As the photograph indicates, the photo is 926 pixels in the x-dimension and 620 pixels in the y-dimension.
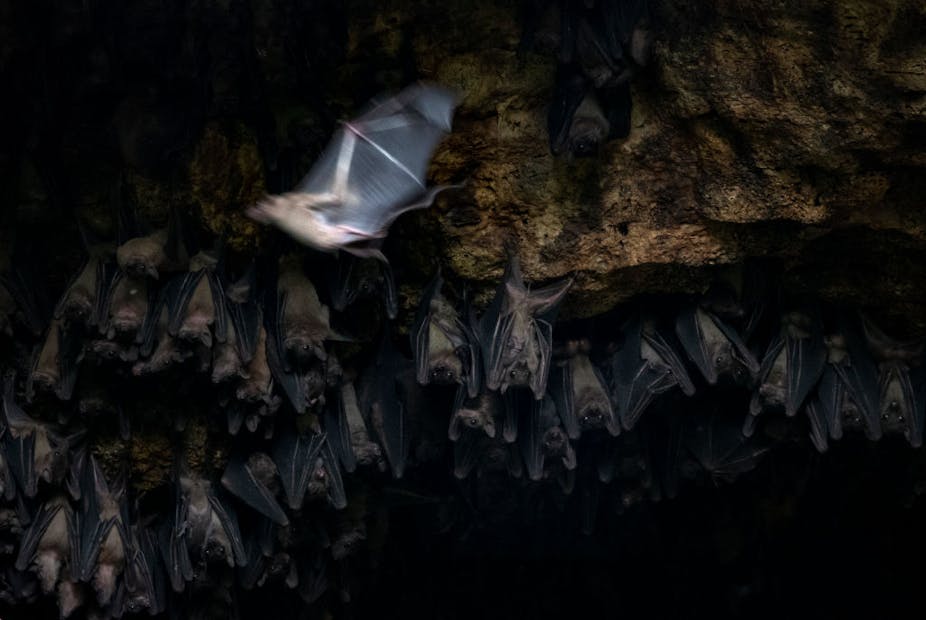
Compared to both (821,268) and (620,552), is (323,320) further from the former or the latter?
(620,552)

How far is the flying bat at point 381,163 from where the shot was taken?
384 centimetres

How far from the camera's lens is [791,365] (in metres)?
4.77

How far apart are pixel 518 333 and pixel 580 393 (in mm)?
541

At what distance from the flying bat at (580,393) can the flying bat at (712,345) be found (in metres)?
0.39

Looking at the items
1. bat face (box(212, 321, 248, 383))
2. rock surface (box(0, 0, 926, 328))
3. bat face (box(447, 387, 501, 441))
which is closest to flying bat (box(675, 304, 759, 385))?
rock surface (box(0, 0, 926, 328))

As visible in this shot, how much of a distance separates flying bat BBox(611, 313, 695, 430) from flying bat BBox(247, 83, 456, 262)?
1.28m

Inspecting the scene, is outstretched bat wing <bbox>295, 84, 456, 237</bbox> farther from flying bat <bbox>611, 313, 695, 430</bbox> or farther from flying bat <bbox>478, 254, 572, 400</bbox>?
flying bat <bbox>611, 313, 695, 430</bbox>

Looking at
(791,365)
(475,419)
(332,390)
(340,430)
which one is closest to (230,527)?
(340,430)

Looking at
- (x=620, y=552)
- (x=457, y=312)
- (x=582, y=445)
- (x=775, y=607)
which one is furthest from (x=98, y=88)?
(x=775, y=607)

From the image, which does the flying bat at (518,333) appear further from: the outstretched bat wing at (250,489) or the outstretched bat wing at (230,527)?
the outstretched bat wing at (230,527)

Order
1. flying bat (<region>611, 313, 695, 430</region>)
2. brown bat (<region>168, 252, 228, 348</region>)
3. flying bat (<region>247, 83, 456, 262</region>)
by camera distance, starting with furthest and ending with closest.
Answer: flying bat (<region>611, 313, 695, 430</region>) < brown bat (<region>168, 252, 228, 348</region>) < flying bat (<region>247, 83, 456, 262</region>)

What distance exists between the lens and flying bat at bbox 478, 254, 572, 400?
4.39m

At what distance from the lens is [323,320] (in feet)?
14.9

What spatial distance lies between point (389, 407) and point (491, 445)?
456 millimetres
